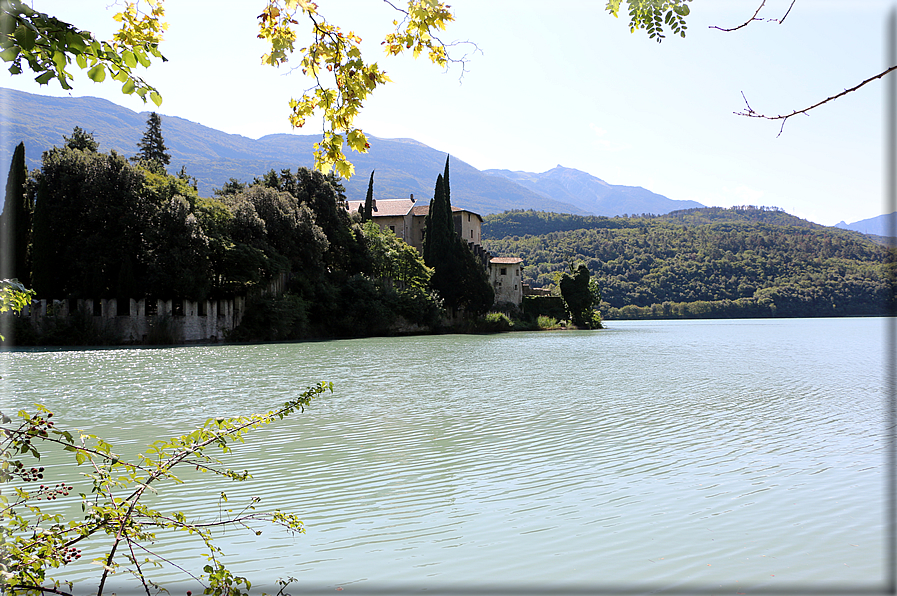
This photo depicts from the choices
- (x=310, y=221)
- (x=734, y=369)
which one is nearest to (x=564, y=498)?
(x=734, y=369)

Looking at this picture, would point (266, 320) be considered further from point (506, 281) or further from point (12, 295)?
point (12, 295)

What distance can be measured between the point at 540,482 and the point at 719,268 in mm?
105415

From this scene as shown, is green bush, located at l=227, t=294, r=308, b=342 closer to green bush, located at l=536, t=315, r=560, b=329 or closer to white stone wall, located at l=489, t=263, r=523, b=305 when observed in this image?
green bush, located at l=536, t=315, r=560, b=329

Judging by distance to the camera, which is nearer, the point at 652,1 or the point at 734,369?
the point at 652,1

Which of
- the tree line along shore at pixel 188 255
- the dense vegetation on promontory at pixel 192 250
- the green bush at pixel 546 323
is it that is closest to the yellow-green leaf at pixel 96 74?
the dense vegetation on promontory at pixel 192 250

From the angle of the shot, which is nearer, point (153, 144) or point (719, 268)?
point (153, 144)

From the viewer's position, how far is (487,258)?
6250cm

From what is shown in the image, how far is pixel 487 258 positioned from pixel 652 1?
5962 centimetres

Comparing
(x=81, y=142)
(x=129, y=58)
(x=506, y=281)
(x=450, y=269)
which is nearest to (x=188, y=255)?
(x=81, y=142)

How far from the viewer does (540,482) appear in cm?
643

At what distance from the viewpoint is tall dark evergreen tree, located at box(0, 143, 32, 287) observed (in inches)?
1313

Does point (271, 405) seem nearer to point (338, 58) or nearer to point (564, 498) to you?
point (564, 498)

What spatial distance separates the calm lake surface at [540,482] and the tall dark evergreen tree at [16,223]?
2230 centimetres

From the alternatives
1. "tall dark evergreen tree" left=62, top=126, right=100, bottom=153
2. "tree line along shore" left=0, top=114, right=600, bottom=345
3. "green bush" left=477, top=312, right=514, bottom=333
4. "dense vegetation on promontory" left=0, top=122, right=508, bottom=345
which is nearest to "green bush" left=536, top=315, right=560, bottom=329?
"green bush" left=477, top=312, right=514, bottom=333
